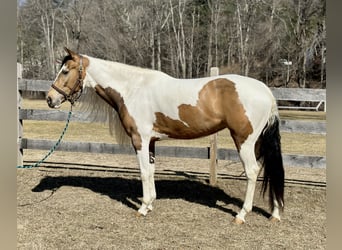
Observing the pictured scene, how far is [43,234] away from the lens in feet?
11.3

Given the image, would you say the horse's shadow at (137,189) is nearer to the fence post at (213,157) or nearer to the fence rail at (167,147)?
the fence post at (213,157)

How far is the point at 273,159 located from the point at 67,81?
228 cm

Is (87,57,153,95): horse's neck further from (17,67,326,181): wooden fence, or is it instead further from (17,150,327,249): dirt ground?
(17,150,327,249): dirt ground

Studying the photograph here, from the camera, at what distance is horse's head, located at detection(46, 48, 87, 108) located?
4.11 metres

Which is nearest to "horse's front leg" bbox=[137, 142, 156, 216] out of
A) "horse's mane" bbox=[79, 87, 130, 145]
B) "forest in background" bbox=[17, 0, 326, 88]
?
"horse's mane" bbox=[79, 87, 130, 145]

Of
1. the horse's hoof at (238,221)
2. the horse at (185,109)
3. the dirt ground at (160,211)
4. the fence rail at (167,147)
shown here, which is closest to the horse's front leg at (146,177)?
the horse at (185,109)

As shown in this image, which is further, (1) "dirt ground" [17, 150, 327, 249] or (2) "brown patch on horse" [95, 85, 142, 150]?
(2) "brown patch on horse" [95, 85, 142, 150]

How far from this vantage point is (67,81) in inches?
162

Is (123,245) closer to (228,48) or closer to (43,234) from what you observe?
(43,234)

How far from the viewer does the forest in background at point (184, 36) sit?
21.2 m

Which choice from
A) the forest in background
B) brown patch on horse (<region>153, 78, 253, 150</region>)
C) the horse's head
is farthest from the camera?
the forest in background

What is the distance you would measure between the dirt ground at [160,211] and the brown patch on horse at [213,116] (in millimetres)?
857
